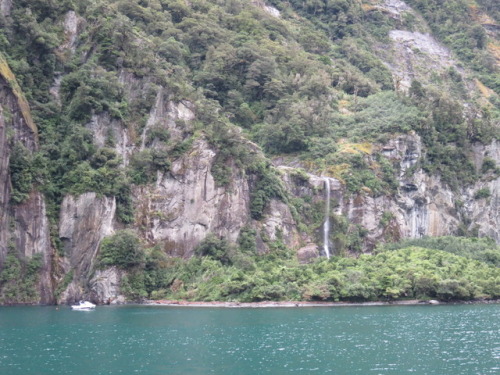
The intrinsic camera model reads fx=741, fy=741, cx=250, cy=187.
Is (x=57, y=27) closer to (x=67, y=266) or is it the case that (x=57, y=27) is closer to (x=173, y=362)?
(x=67, y=266)

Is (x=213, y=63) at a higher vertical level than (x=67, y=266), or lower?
higher

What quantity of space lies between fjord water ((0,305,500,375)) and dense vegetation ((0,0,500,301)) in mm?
9556

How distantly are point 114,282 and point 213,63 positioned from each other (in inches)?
1535

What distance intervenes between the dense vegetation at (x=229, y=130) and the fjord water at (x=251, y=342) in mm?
9556

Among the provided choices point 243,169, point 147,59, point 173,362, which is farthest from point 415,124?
point 173,362

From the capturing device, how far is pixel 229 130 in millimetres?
80500

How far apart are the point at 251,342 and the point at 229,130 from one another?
40926 mm

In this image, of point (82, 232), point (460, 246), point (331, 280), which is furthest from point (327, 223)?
point (82, 232)

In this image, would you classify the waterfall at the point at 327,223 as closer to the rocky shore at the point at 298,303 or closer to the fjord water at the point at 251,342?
the rocky shore at the point at 298,303

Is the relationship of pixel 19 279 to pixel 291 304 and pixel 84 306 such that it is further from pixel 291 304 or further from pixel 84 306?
pixel 291 304

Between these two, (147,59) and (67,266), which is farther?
(147,59)

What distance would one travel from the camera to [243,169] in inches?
3157

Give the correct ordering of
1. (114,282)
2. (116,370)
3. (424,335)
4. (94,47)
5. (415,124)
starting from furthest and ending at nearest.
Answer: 1. (415,124)
2. (94,47)
3. (114,282)
4. (424,335)
5. (116,370)

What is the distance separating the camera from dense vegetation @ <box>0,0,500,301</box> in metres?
69.2
